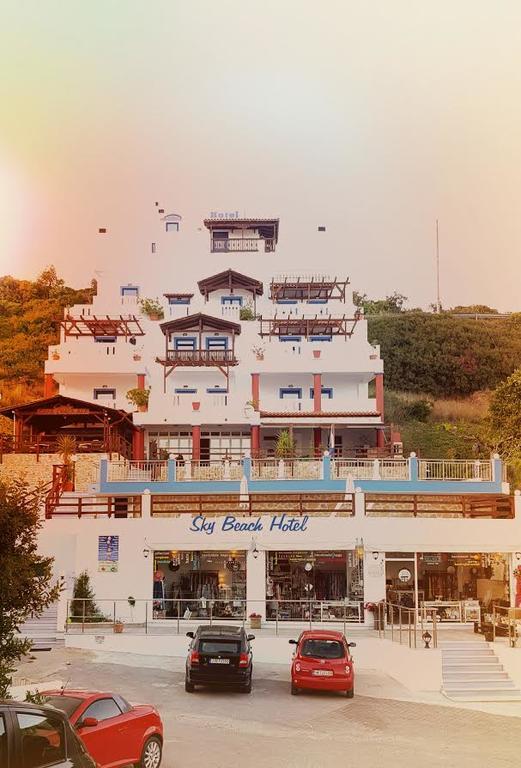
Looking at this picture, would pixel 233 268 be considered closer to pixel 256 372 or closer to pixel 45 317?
pixel 256 372

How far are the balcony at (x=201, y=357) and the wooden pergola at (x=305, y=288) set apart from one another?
16.4 ft

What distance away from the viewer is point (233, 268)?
5078 cm

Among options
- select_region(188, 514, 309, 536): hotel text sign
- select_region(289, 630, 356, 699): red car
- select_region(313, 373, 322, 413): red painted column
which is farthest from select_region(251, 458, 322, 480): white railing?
select_region(289, 630, 356, 699): red car

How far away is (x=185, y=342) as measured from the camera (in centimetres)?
4809

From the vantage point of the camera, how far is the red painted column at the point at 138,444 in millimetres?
43531

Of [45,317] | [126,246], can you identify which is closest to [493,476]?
[126,246]

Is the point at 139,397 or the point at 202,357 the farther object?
the point at 202,357

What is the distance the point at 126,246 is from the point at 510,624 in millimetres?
34318

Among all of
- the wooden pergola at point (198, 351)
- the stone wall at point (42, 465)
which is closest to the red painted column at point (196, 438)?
the wooden pergola at point (198, 351)

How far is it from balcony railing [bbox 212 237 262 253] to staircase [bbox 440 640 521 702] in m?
33.8

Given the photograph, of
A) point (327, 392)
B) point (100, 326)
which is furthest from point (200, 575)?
point (100, 326)

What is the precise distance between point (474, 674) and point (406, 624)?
122 inches

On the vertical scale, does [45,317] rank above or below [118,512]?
above

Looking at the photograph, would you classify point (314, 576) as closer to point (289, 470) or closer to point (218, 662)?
point (289, 470)
